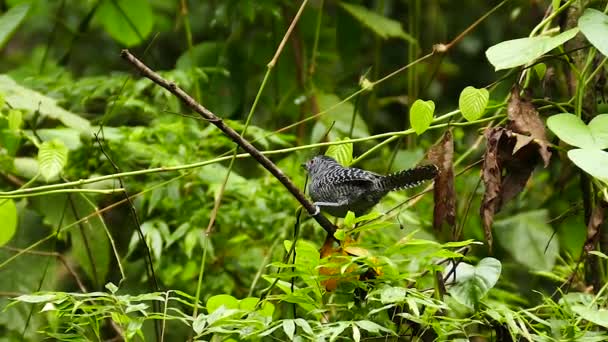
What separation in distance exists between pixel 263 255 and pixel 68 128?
0.63 metres

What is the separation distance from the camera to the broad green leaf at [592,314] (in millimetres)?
1434

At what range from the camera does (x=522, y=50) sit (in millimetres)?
1659

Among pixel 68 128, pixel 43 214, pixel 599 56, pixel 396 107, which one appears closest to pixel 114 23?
pixel 68 128

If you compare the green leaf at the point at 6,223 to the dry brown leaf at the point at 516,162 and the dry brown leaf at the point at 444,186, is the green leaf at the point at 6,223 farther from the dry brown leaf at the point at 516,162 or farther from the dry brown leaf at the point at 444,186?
the dry brown leaf at the point at 516,162

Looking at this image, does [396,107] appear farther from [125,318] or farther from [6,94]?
[125,318]

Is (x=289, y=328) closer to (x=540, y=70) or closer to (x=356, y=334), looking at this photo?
(x=356, y=334)

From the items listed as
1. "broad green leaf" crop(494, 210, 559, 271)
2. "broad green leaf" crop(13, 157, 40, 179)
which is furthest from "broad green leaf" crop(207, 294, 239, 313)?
"broad green leaf" crop(494, 210, 559, 271)

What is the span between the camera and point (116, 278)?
8.77 ft

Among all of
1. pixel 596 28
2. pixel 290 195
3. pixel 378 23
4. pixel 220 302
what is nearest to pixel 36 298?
pixel 220 302

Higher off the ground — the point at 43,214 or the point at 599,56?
the point at 599,56

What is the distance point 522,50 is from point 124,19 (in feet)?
6.26

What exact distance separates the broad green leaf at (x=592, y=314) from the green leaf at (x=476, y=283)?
0.14 meters

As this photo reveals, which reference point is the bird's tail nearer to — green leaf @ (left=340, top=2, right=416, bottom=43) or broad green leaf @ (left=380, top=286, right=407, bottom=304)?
broad green leaf @ (left=380, top=286, right=407, bottom=304)

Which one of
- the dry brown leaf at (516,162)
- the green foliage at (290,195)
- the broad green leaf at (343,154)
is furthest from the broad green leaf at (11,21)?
the dry brown leaf at (516,162)
